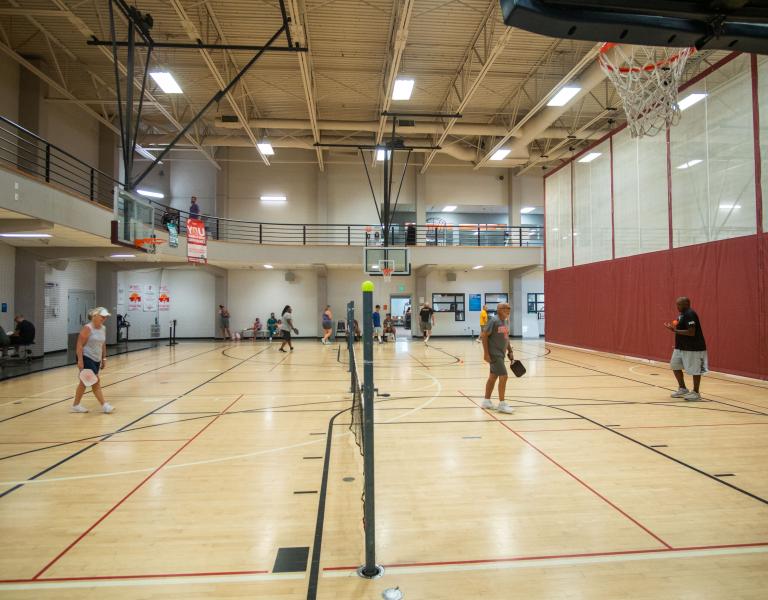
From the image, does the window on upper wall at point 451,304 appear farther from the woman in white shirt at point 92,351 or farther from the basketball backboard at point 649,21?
the basketball backboard at point 649,21

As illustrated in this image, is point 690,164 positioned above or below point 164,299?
above

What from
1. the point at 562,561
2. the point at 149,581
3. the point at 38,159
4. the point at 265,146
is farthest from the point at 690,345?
the point at 38,159

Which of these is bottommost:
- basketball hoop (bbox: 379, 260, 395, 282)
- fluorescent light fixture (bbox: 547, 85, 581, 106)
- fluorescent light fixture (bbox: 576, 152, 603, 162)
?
basketball hoop (bbox: 379, 260, 395, 282)

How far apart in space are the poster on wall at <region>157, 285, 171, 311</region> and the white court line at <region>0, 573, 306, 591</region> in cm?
2289

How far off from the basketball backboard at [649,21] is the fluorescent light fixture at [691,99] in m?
11.9

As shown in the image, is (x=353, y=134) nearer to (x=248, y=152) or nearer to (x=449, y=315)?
(x=248, y=152)

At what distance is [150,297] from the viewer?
75.8 ft

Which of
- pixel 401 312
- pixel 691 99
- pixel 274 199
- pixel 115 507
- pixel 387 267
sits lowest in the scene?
pixel 115 507

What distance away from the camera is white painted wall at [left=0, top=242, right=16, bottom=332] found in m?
14.0

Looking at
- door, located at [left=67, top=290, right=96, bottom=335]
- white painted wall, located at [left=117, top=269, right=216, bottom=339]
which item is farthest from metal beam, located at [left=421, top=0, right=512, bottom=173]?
door, located at [left=67, top=290, right=96, bottom=335]

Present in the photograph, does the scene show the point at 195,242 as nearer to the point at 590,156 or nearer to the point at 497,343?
the point at 497,343

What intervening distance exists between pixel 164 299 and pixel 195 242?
9.03 metres

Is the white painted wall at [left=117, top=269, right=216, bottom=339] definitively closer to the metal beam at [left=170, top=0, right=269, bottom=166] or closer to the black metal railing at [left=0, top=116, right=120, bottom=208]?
the black metal railing at [left=0, top=116, right=120, bottom=208]

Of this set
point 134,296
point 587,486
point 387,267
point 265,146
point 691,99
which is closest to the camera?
point 587,486
